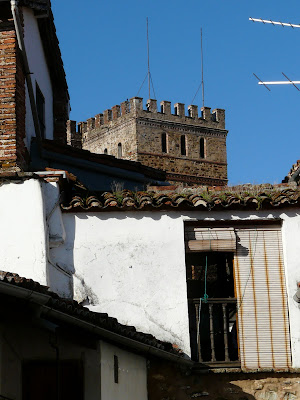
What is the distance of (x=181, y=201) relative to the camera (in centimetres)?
1273

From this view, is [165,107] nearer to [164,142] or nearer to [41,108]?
[164,142]

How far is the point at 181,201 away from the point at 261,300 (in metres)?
1.85

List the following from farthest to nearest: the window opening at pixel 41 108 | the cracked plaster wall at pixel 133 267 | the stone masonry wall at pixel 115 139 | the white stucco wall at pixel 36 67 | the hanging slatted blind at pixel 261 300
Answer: the stone masonry wall at pixel 115 139
the window opening at pixel 41 108
the white stucco wall at pixel 36 67
the hanging slatted blind at pixel 261 300
the cracked plaster wall at pixel 133 267

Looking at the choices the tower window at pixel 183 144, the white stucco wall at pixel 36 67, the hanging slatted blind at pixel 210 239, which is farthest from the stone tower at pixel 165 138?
the hanging slatted blind at pixel 210 239

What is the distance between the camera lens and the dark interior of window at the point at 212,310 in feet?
41.6

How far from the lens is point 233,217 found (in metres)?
13.1

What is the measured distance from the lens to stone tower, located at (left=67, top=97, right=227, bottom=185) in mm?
60188

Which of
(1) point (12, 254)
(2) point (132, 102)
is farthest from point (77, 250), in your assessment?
(2) point (132, 102)

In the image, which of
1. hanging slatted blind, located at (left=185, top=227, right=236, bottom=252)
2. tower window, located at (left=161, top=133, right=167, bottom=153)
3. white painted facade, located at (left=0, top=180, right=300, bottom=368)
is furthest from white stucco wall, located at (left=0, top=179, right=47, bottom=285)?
tower window, located at (left=161, top=133, right=167, bottom=153)

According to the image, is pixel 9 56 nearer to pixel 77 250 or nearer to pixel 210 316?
pixel 77 250

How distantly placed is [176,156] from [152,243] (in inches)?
1928

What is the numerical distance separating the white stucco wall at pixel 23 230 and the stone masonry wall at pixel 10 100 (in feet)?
2.16

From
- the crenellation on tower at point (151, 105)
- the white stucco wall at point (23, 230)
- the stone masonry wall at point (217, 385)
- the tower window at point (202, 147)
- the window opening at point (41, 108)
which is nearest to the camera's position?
the white stucco wall at point (23, 230)

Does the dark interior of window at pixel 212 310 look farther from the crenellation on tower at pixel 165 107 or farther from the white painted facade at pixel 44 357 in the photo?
the crenellation on tower at pixel 165 107
